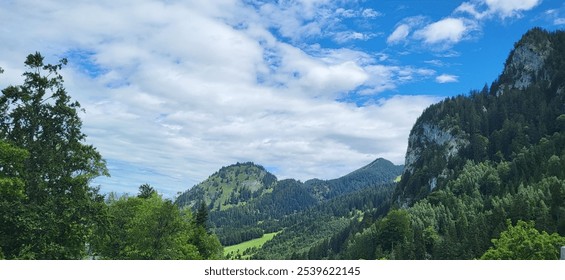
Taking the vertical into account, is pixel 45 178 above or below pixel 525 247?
above

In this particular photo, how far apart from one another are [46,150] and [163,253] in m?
23.0

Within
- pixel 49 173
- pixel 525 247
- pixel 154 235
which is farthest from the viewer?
pixel 525 247

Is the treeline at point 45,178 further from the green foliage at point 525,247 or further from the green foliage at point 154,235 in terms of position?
the green foliage at point 525,247

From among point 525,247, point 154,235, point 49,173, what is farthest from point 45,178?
point 525,247

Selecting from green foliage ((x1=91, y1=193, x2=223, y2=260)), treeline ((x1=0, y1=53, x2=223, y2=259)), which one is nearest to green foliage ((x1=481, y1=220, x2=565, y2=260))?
green foliage ((x1=91, y1=193, x2=223, y2=260))

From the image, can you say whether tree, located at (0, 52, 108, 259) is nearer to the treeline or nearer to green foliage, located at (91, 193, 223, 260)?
the treeline

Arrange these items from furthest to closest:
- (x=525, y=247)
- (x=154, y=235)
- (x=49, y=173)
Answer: (x=525, y=247) < (x=154, y=235) < (x=49, y=173)

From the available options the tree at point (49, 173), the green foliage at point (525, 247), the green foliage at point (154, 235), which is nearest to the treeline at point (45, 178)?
the tree at point (49, 173)

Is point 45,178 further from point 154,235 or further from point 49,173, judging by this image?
point 154,235

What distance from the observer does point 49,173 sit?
30281 millimetres

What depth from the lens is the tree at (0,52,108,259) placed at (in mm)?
28609
